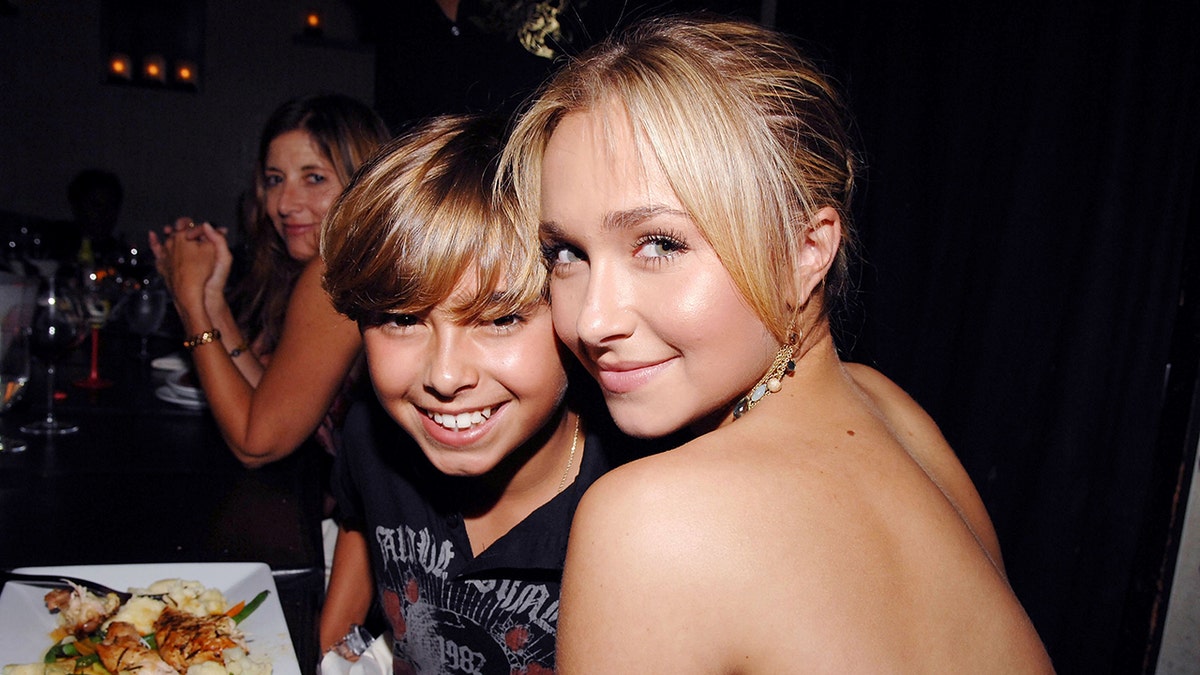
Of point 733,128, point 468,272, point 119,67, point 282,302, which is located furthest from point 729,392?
point 119,67

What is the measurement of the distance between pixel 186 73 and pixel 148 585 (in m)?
7.79

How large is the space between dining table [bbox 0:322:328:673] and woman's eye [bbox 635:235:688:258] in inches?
30.1

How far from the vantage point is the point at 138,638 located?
3.84ft

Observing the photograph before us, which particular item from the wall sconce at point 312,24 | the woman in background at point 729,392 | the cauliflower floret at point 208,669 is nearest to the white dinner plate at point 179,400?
the cauliflower floret at point 208,669

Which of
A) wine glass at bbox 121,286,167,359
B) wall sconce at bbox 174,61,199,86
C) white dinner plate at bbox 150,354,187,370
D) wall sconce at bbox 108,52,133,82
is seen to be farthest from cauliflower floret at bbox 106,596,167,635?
wall sconce at bbox 108,52,133,82

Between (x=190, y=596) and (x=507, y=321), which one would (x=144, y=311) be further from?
(x=507, y=321)

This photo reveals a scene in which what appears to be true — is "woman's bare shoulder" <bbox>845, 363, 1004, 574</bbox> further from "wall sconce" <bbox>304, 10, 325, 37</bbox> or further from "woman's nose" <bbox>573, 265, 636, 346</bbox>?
"wall sconce" <bbox>304, 10, 325, 37</bbox>

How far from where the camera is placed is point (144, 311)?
3.03 m

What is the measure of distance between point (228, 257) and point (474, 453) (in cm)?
153

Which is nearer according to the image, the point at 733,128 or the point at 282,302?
the point at 733,128

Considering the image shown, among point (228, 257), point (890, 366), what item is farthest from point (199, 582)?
point (890, 366)

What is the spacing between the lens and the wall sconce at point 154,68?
768 centimetres

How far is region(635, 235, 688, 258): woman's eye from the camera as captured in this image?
98 cm

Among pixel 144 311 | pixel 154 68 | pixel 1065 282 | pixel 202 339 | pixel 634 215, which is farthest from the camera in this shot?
pixel 154 68
